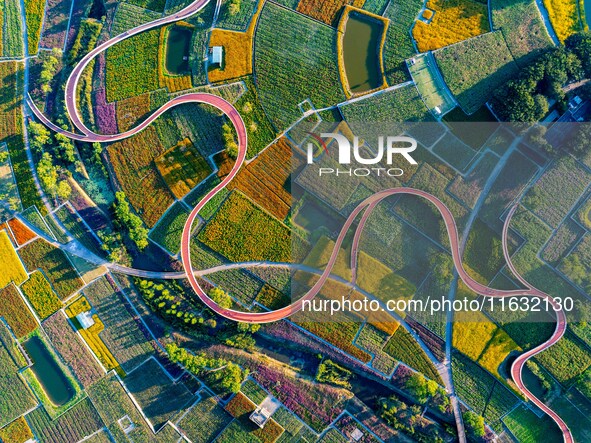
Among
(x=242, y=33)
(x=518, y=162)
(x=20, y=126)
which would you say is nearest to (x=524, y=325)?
(x=518, y=162)

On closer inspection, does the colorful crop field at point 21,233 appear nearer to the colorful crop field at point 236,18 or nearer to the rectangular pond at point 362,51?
the colorful crop field at point 236,18

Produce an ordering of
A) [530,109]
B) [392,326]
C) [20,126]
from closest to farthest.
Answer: [530,109], [392,326], [20,126]

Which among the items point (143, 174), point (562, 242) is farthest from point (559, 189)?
point (143, 174)

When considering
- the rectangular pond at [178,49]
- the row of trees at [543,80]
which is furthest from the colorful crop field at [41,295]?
the row of trees at [543,80]

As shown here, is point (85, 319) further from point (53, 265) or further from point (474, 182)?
point (474, 182)

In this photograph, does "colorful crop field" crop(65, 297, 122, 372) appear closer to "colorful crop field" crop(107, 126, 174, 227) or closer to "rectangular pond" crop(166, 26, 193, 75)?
"colorful crop field" crop(107, 126, 174, 227)

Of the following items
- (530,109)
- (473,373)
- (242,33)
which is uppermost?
(530,109)

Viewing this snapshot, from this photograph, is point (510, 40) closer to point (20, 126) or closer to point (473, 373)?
point (473, 373)
